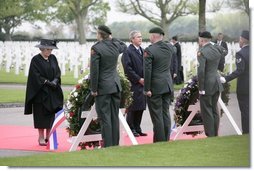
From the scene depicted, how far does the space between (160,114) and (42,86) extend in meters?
1.81

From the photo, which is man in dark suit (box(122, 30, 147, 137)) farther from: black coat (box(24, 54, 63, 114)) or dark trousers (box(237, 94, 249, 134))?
dark trousers (box(237, 94, 249, 134))

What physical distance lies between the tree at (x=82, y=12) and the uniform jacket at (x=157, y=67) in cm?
130

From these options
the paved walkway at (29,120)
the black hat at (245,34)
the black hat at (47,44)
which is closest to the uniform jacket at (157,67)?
the paved walkway at (29,120)

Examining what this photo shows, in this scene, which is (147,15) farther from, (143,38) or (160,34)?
(143,38)

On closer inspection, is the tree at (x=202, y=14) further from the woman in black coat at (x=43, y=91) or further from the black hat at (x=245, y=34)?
the woman in black coat at (x=43, y=91)

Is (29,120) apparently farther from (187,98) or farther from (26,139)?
(187,98)

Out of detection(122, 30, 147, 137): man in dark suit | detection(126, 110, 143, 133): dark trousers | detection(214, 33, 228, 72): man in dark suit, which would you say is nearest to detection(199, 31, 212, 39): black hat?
detection(214, 33, 228, 72): man in dark suit

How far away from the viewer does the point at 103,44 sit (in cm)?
1104

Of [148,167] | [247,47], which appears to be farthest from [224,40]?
[148,167]

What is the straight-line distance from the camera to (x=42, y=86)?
40.7 ft

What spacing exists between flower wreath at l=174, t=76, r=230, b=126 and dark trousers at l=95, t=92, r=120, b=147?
1.77m

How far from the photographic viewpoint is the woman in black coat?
40.5 ft

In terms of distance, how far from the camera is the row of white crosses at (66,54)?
11.5 m

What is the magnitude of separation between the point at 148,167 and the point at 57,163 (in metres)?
0.98
